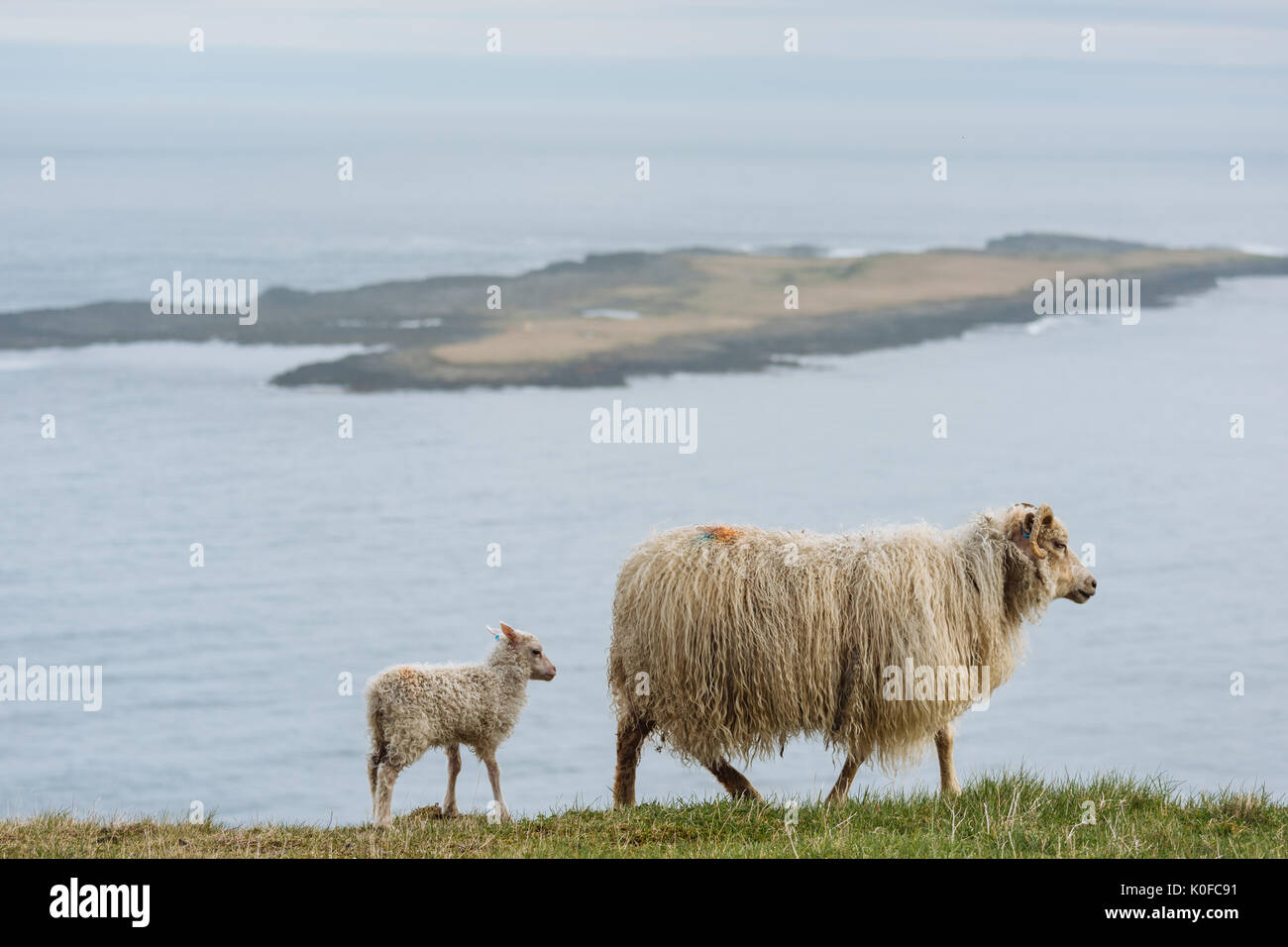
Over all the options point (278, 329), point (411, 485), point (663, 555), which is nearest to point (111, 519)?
point (411, 485)

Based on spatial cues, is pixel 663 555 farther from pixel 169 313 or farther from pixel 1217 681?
pixel 169 313

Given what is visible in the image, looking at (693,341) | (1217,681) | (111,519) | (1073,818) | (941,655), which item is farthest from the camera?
(693,341)

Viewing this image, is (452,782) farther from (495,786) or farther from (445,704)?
(445,704)

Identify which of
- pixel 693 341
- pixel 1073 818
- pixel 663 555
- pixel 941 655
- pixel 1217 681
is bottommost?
pixel 1217 681

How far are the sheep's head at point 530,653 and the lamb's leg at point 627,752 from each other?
2.74 ft

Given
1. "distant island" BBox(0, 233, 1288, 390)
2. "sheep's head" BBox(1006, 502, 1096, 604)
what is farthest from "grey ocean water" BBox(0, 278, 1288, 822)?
"sheep's head" BBox(1006, 502, 1096, 604)

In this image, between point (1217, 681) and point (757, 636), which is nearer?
point (757, 636)

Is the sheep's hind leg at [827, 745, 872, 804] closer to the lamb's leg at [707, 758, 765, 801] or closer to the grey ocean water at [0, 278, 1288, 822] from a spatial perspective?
the lamb's leg at [707, 758, 765, 801]

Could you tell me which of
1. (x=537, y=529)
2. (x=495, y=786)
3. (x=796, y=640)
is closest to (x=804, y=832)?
(x=796, y=640)

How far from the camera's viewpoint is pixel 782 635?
11727 mm

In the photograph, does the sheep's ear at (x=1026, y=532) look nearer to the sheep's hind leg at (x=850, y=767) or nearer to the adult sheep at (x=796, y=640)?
the adult sheep at (x=796, y=640)

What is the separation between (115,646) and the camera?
5319 cm
